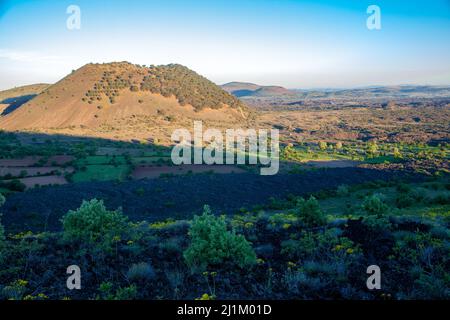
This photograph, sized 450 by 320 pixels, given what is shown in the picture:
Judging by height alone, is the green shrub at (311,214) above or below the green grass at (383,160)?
above

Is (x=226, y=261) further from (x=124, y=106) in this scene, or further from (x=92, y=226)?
(x=124, y=106)

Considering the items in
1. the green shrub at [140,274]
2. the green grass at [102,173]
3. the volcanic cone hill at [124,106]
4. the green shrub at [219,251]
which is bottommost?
the green grass at [102,173]

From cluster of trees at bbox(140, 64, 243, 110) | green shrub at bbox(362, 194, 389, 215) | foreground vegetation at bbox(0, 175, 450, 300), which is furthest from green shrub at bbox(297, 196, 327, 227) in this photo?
cluster of trees at bbox(140, 64, 243, 110)

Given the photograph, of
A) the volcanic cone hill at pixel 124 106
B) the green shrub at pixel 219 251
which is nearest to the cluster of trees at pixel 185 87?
the volcanic cone hill at pixel 124 106

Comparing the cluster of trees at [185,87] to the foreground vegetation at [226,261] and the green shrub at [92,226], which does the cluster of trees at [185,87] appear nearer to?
the green shrub at [92,226]

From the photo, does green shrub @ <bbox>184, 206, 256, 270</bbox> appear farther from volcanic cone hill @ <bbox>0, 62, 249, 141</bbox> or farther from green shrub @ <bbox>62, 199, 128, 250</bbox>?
volcanic cone hill @ <bbox>0, 62, 249, 141</bbox>

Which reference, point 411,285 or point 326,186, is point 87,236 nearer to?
point 411,285

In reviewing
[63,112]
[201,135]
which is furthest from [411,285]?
[63,112]
